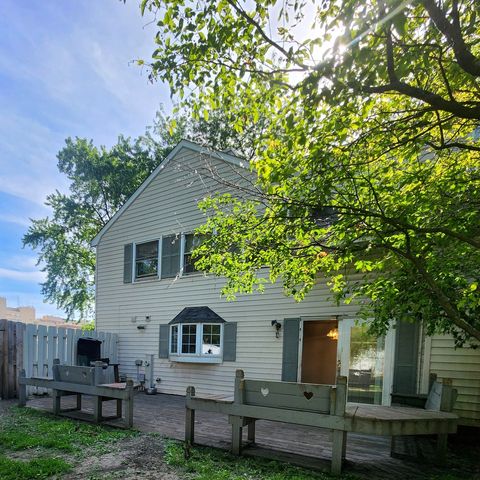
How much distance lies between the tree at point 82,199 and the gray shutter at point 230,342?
13957 millimetres

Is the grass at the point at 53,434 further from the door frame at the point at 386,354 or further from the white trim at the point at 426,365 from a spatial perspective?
the white trim at the point at 426,365

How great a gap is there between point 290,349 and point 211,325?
216 cm

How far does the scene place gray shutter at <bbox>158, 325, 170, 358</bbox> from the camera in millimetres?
9531

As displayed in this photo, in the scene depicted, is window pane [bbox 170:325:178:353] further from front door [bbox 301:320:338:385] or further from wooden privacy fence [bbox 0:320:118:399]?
front door [bbox 301:320:338:385]

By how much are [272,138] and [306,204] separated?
0.73 meters

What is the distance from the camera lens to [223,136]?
49.0 ft

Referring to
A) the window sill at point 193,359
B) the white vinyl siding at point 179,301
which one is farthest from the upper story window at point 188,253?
the window sill at point 193,359

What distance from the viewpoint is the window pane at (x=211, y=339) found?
8.67m

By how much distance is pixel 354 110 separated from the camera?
3.02m

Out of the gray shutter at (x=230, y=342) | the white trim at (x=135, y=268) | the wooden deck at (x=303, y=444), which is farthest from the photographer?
the white trim at (x=135, y=268)

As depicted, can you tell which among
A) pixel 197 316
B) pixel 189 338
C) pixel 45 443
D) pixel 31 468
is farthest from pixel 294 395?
pixel 189 338

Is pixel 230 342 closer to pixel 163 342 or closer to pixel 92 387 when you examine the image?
pixel 163 342

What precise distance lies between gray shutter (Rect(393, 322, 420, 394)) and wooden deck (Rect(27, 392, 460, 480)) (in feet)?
3.13

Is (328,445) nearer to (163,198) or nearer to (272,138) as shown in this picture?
(272,138)
